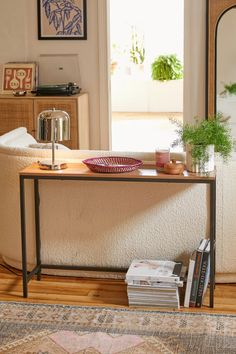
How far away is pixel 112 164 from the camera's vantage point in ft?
14.4

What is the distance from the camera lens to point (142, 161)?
442 cm

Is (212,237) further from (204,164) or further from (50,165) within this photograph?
(50,165)

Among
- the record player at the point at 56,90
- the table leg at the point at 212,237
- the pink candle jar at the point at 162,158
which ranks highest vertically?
the record player at the point at 56,90

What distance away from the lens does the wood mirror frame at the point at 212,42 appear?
7203 millimetres

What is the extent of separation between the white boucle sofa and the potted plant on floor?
0.15 m

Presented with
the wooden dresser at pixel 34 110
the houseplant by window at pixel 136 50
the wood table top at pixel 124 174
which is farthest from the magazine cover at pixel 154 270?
the houseplant by window at pixel 136 50

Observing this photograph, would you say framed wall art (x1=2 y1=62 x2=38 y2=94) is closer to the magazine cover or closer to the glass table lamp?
the glass table lamp

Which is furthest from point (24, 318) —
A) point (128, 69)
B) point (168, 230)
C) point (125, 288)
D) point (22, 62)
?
point (128, 69)

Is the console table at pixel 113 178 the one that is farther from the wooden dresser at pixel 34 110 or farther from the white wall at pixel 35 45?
the white wall at pixel 35 45

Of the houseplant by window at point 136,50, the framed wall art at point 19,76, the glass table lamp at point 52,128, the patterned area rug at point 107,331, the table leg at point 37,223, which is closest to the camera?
the patterned area rug at point 107,331

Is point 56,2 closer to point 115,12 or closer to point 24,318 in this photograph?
point 24,318

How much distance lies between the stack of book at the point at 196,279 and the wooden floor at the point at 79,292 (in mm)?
55

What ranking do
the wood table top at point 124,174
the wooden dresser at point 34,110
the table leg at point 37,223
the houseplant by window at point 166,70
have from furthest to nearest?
1. the houseplant by window at point 166,70
2. the wooden dresser at point 34,110
3. the table leg at point 37,223
4. the wood table top at point 124,174

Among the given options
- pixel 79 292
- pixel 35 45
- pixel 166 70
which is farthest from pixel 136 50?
pixel 79 292
